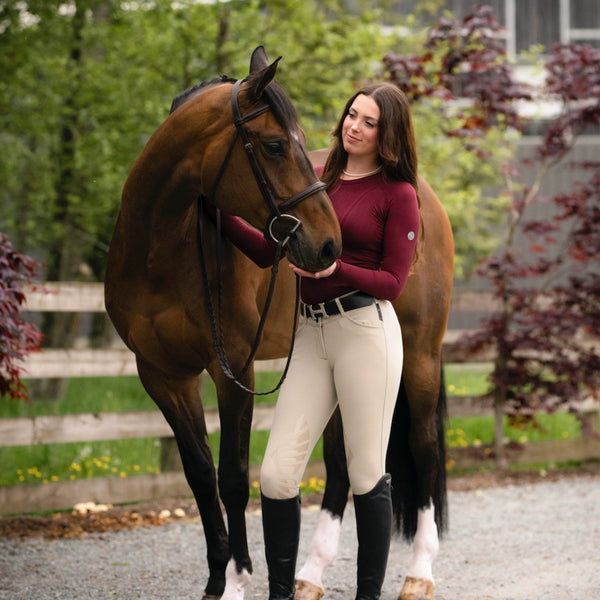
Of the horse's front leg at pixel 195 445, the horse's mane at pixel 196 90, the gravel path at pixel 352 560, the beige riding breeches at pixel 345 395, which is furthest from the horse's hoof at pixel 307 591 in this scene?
the horse's mane at pixel 196 90

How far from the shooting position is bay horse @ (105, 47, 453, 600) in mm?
2947

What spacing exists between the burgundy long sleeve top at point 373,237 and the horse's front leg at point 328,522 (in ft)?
4.58

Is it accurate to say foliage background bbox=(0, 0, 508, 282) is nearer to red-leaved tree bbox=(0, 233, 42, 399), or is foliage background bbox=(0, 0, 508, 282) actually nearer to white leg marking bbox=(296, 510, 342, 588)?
red-leaved tree bbox=(0, 233, 42, 399)

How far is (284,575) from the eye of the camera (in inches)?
116

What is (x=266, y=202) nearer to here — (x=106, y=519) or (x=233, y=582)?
(x=233, y=582)

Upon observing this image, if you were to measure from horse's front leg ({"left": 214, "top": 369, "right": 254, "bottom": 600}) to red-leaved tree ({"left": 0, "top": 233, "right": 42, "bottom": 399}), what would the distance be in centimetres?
103

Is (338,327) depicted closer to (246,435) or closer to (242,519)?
(246,435)

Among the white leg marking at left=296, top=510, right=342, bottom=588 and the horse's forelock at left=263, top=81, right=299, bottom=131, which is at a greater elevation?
the horse's forelock at left=263, top=81, right=299, bottom=131

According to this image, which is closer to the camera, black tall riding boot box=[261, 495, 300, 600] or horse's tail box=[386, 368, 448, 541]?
black tall riding boot box=[261, 495, 300, 600]

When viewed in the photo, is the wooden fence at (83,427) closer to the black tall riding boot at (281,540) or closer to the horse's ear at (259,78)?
the horse's ear at (259,78)

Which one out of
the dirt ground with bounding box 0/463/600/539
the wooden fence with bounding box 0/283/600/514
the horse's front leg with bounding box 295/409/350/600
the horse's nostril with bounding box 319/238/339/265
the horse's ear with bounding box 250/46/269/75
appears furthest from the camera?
the wooden fence with bounding box 0/283/600/514

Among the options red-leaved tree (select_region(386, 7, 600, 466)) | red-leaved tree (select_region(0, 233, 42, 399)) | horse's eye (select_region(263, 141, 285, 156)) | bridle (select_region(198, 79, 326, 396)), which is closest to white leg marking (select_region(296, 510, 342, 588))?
bridle (select_region(198, 79, 326, 396))

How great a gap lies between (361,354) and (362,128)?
75cm

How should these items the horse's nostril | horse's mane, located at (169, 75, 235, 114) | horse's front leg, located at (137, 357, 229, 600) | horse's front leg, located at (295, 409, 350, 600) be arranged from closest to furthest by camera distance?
the horse's nostril < horse's mane, located at (169, 75, 235, 114) < horse's front leg, located at (137, 357, 229, 600) < horse's front leg, located at (295, 409, 350, 600)
